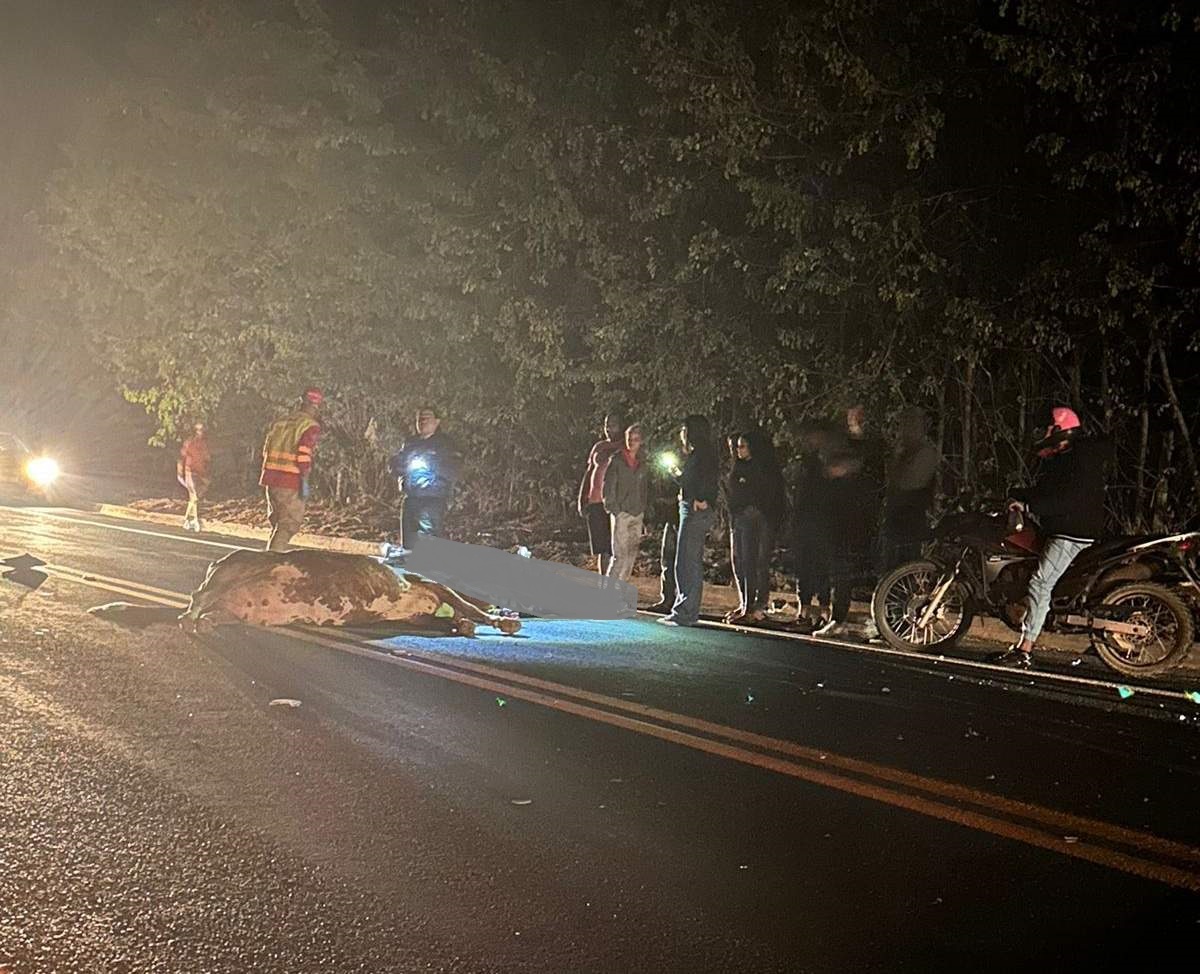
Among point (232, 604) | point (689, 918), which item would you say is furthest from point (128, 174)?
point (689, 918)

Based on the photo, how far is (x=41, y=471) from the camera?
22.8 metres

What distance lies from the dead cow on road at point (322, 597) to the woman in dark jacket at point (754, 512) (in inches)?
96.8

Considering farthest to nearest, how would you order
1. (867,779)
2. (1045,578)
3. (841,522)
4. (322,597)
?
1. (841,522)
2. (322,597)
3. (1045,578)
4. (867,779)

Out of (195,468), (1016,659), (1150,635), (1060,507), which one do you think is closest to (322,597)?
(1016,659)

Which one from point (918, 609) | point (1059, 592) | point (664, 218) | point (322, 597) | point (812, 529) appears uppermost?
point (664, 218)

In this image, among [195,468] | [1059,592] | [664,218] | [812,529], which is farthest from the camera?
[195,468]

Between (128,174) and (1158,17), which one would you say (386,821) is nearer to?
(1158,17)

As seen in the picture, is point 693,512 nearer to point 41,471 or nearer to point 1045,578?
point 1045,578

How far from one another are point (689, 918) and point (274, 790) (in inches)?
80.9

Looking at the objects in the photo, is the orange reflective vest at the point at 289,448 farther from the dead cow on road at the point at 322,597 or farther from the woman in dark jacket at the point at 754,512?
the woman in dark jacket at the point at 754,512

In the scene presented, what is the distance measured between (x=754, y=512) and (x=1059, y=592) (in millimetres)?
2836

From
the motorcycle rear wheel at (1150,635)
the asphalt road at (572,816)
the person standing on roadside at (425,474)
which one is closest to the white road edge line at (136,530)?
the person standing on roadside at (425,474)

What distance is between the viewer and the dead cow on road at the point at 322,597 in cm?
910

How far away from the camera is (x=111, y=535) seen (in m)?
16.9
